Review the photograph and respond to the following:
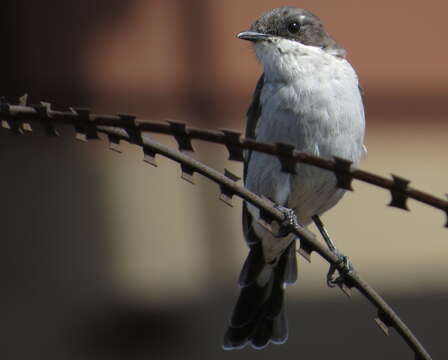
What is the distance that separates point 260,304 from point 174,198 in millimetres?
3639

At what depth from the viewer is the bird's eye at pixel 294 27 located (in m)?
5.00

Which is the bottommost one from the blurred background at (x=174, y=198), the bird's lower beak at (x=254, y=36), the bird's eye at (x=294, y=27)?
the blurred background at (x=174, y=198)

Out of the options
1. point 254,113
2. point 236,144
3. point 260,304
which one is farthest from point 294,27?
point 236,144

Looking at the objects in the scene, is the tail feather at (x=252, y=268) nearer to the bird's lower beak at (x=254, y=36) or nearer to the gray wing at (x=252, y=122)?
the gray wing at (x=252, y=122)

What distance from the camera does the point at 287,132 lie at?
15.1ft

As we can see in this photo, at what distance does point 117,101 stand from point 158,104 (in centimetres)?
32

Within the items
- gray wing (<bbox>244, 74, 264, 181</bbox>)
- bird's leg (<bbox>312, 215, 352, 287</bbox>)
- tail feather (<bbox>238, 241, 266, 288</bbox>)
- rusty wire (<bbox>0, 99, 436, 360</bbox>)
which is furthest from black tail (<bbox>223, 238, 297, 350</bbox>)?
rusty wire (<bbox>0, 99, 436, 360</bbox>)

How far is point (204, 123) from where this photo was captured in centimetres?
817

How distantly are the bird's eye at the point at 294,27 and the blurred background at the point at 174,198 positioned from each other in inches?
118

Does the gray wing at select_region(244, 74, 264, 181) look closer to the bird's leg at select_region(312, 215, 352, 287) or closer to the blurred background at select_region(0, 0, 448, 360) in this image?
the bird's leg at select_region(312, 215, 352, 287)

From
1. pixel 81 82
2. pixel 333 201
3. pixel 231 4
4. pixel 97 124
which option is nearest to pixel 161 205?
pixel 81 82

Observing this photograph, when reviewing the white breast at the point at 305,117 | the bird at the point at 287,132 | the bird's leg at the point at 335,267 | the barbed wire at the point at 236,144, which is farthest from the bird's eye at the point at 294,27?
the barbed wire at the point at 236,144

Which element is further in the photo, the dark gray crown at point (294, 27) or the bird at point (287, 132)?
the dark gray crown at point (294, 27)

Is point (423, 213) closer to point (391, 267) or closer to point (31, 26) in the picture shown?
point (391, 267)
